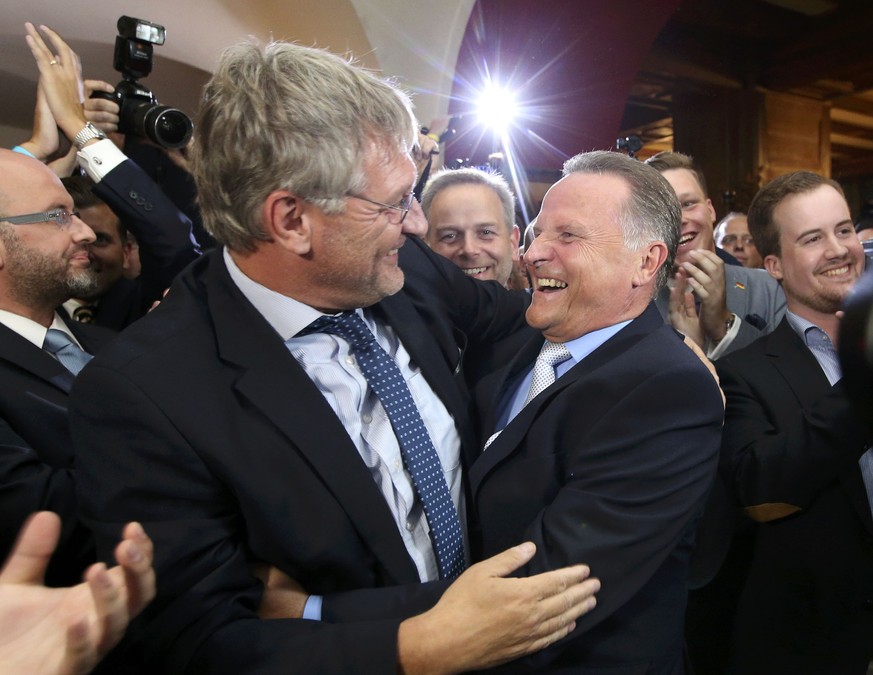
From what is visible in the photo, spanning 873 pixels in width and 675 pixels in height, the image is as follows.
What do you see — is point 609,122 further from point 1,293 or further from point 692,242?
point 1,293

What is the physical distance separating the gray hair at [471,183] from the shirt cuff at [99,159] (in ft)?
3.54

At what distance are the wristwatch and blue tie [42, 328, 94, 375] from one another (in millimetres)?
652

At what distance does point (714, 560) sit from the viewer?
70.8 inches

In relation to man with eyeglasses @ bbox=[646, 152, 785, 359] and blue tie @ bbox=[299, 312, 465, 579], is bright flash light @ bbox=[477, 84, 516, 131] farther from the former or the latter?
blue tie @ bbox=[299, 312, 465, 579]

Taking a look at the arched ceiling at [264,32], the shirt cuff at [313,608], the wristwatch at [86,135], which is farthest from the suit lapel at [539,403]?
the arched ceiling at [264,32]

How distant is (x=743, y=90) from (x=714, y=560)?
22.3 ft

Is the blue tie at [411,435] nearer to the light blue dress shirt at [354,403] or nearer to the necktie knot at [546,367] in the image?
the light blue dress shirt at [354,403]

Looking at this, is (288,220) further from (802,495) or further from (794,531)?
(794,531)

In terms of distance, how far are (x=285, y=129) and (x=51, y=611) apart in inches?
30.8

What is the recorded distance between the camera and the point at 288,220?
3.95 ft

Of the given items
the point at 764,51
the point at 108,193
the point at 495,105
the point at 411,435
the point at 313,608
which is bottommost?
the point at 313,608

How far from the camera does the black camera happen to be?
2.23m

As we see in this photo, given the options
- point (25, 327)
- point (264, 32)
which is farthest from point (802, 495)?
point (264, 32)

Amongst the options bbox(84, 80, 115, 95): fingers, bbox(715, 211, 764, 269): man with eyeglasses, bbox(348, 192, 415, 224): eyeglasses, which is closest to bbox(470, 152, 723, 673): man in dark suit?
bbox(348, 192, 415, 224): eyeglasses
